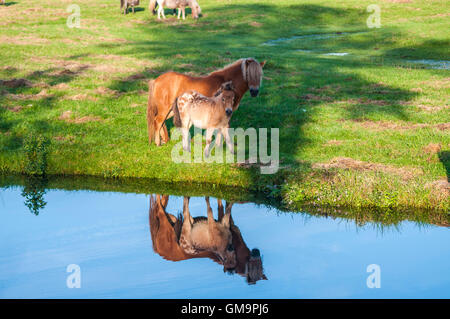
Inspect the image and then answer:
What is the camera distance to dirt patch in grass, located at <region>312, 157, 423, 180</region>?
14391 millimetres

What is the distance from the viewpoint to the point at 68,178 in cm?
1593

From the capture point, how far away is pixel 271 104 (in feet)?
71.4

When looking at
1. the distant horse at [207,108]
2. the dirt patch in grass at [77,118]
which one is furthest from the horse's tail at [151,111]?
the dirt patch in grass at [77,118]

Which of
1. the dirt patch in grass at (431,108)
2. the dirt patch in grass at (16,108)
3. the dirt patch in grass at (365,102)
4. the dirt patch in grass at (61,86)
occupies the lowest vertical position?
the dirt patch in grass at (431,108)

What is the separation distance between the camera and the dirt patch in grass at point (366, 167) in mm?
14391

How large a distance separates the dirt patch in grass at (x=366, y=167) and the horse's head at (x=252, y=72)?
9.17 feet

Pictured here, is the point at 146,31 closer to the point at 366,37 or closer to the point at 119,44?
the point at 119,44

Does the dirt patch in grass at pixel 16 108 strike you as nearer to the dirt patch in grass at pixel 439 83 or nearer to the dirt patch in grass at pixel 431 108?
the dirt patch in grass at pixel 431 108

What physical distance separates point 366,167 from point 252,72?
Answer: 13.3 ft

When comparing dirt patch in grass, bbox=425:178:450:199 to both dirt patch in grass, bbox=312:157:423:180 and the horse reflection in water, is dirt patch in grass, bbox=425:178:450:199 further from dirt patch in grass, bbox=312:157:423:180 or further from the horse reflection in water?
the horse reflection in water

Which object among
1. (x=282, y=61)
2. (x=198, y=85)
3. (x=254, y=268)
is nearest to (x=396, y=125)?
(x=198, y=85)

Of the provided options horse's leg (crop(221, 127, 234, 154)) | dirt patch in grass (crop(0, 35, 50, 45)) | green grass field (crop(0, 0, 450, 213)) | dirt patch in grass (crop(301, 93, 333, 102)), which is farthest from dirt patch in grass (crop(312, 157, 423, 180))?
dirt patch in grass (crop(0, 35, 50, 45))

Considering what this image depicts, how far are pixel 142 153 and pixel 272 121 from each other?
206 inches
